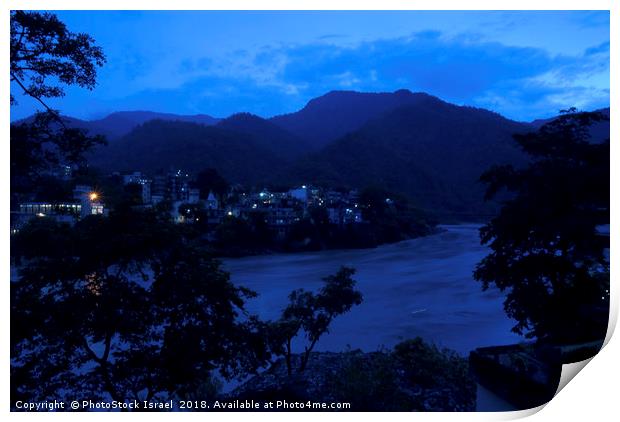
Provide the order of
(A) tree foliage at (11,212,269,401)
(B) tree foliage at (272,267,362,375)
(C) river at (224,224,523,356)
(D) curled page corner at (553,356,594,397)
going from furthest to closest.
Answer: (C) river at (224,224,523,356) < (B) tree foliage at (272,267,362,375) < (A) tree foliage at (11,212,269,401) < (D) curled page corner at (553,356,594,397)

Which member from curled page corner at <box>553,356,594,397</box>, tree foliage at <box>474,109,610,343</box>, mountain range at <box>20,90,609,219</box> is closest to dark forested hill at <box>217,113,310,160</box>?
mountain range at <box>20,90,609,219</box>

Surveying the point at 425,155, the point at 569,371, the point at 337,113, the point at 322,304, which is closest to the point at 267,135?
the point at 337,113

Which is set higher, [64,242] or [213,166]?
[213,166]

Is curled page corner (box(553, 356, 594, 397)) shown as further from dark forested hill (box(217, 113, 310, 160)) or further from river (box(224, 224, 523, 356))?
dark forested hill (box(217, 113, 310, 160))

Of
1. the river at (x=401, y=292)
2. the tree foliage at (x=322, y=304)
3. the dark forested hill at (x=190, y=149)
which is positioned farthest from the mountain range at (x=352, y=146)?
the tree foliage at (x=322, y=304)

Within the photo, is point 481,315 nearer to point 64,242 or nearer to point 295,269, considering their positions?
point 295,269
